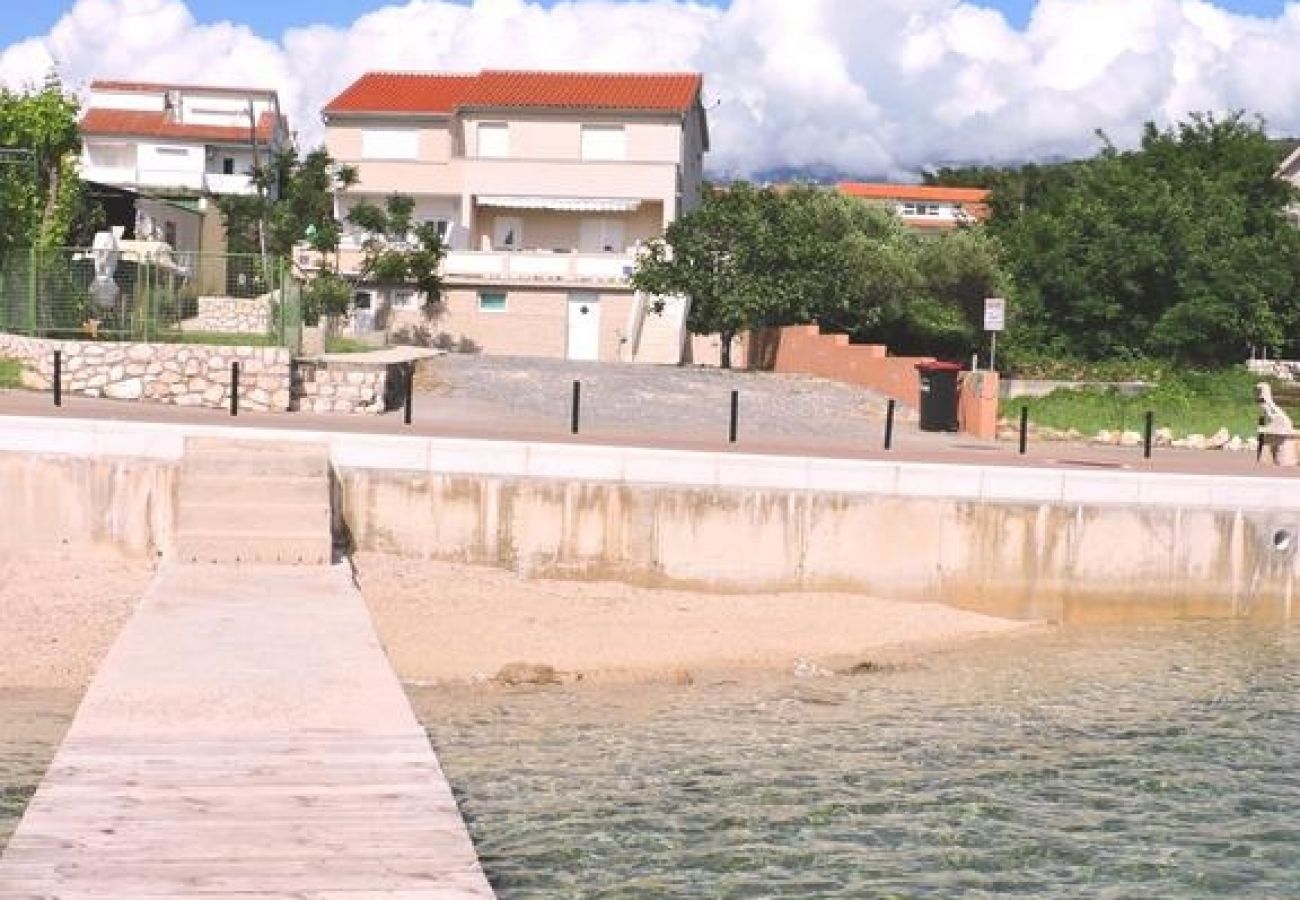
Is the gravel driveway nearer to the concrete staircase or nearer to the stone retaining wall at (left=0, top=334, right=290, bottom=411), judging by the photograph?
the stone retaining wall at (left=0, top=334, right=290, bottom=411)

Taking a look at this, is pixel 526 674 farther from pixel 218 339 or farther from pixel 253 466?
pixel 218 339

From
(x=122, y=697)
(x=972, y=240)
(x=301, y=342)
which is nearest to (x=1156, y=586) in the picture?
(x=122, y=697)

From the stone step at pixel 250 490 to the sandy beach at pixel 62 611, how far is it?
1006 mm

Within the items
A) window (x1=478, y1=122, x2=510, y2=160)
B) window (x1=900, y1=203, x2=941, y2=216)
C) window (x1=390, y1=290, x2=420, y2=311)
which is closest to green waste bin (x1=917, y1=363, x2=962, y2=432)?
window (x1=390, y1=290, x2=420, y2=311)

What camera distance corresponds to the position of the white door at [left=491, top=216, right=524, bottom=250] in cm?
5653

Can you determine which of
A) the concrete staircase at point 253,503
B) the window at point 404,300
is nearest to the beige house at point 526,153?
the window at point 404,300

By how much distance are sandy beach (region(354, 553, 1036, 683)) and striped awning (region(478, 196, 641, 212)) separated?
37551 mm

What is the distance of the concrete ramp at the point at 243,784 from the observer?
7.31 meters

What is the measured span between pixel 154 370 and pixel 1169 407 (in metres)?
23.0

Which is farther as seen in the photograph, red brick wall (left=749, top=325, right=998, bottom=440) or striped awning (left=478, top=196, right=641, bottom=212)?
striped awning (left=478, top=196, right=641, bottom=212)

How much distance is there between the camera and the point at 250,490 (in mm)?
17672

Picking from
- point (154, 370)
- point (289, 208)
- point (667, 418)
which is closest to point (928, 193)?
point (289, 208)

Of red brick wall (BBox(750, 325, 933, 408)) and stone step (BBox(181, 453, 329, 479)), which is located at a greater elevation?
red brick wall (BBox(750, 325, 933, 408))

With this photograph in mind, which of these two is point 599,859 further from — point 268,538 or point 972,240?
point 972,240
